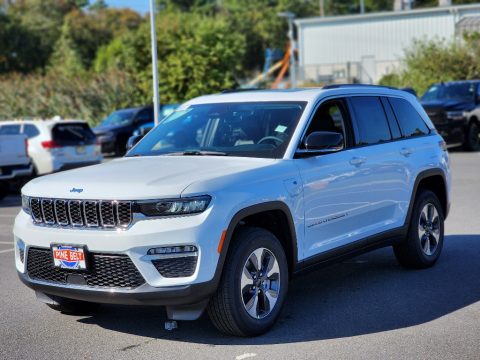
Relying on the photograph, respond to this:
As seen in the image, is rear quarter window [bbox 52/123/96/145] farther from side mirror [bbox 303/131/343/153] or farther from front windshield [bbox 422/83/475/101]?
side mirror [bbox 303/131/343/153]

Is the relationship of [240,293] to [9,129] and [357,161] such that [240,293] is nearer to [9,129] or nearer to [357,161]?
[357,161]

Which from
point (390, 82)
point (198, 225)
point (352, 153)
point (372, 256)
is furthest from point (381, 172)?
point (390, 82)

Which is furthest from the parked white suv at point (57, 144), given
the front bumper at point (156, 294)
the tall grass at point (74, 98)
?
the tall grass at point (74, 98)

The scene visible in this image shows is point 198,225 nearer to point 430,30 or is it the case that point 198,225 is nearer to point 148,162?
point 148,162

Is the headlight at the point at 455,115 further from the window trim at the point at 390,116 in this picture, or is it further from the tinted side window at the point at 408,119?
the window trim at the point at 390,116

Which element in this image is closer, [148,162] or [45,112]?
[148,162]

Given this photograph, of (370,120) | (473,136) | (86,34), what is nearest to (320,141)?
(370,120)

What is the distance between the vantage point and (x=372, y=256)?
8.78 m

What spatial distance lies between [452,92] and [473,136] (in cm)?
166

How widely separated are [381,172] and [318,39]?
50309 millimetres

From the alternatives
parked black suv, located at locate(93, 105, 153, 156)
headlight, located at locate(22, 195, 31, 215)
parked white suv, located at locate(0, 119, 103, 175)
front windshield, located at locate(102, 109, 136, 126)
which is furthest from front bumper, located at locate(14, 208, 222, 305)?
front windshield, located at locate(102, 109, 136, 126)

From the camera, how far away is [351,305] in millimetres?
6609

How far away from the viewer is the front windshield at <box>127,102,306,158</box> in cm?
644

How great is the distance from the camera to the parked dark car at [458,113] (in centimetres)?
2170
